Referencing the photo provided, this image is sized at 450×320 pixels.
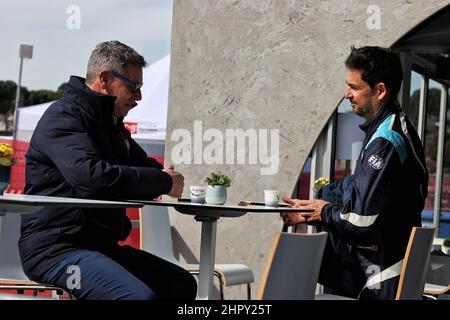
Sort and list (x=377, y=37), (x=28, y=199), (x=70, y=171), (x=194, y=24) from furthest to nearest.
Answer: (x=194, y=24)
(x=377, y=37)
(x=70, y=171)
(x=28, y=199)

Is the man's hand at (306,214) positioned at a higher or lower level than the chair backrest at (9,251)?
higher

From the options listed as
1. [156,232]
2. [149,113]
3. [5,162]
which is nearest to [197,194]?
[5,162]

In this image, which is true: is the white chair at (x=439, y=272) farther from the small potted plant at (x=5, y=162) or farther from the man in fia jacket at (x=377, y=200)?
the small potted plant at (x=5, y=162)

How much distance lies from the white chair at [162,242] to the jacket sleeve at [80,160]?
1.93 m

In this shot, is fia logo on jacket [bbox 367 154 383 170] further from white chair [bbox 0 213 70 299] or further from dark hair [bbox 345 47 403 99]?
white chair [bbox 0 213 70 299]

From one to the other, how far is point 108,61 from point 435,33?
3.13 meters

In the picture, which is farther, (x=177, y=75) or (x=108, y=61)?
(x=177, y=75)

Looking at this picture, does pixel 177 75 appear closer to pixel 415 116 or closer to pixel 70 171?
pixel 415 116

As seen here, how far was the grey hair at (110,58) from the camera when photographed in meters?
3.64

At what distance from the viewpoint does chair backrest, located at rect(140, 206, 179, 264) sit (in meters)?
5.47

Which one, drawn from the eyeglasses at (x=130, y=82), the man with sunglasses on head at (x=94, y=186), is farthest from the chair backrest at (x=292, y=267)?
the eyeglasses at (x=130, y=82)
